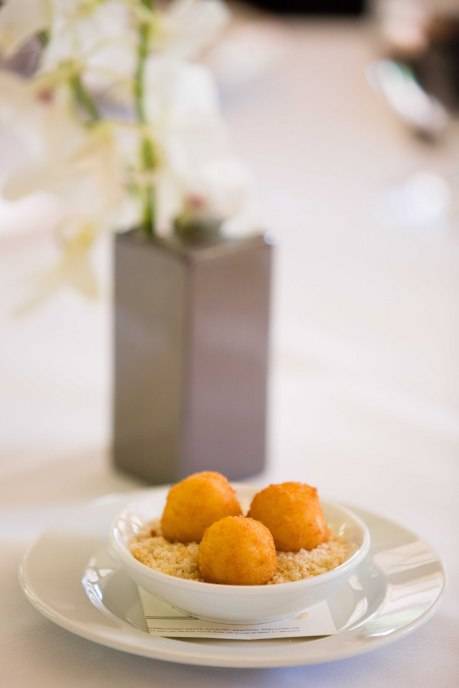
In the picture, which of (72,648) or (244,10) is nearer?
(72,648)

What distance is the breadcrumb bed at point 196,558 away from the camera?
22.0 inches

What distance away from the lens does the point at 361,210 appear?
5.53ft

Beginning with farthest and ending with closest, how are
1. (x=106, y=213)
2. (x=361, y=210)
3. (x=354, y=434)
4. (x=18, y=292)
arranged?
(x=361, y=210)
(x=18, y=292)
(x=354, y=434)
(x=106, y=213)

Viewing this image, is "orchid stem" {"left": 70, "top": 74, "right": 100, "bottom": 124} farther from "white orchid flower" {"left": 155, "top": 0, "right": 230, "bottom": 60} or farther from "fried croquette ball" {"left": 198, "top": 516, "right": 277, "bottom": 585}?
"fried croquette ball" {"left": 198, "top": 516, "right": 277, "bottom": 585}

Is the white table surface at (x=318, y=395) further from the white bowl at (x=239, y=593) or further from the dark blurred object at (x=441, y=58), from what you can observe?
the dark blurred object at (x=441, y=58)

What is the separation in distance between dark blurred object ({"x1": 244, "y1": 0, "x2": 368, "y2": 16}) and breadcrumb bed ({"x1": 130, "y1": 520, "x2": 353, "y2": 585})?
3067 millimetres

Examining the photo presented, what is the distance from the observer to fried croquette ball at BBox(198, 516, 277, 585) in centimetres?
54

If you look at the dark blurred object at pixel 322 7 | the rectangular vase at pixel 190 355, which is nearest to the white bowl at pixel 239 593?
the rectangular vase at pixel 190 355

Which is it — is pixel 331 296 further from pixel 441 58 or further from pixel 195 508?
pixel 195 508

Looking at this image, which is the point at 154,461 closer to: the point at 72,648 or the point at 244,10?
the point at 72,648

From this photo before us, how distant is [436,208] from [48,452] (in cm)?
96

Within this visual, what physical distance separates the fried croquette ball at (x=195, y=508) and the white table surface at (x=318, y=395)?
7 centimetres

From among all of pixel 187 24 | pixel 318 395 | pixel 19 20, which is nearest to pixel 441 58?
pixel 318 395

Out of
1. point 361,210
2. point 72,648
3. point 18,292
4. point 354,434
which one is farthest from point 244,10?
point 72,648
